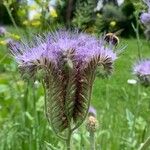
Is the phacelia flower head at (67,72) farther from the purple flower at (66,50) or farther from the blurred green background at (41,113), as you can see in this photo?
the blurred green background at (41,113)

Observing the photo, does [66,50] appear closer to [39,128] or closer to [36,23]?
[39,128]

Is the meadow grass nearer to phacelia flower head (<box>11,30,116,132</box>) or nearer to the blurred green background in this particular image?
the blurred green background

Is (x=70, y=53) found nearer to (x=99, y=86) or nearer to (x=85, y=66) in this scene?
(x=85, y=66)

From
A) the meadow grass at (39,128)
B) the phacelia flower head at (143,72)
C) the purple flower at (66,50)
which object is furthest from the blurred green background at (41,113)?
the purple flower at (66,50)

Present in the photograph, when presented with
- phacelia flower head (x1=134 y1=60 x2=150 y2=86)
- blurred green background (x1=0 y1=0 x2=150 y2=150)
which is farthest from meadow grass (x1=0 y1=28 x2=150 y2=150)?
phacelia flower head (x1=134 y1=60 x2=150 y2=86)

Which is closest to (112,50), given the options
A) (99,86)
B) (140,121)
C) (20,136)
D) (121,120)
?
(20,136)

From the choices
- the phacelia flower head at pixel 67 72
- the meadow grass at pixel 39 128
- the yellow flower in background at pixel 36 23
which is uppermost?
the yellow flower in background at pixel 36 23

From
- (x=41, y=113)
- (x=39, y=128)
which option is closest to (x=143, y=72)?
(x=39, y=128)
